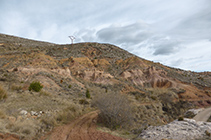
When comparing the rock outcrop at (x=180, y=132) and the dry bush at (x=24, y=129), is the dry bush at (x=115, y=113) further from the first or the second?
the dry bush at (x=24, y=129)

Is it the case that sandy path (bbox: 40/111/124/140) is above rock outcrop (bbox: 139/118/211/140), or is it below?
below

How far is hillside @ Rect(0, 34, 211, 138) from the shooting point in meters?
12.2

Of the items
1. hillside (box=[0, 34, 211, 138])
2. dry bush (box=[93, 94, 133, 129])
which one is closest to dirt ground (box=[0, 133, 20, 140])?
hillside (box=[0, 34, 211, 138])

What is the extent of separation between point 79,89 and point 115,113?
61.1 feet

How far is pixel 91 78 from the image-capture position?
39.8 m

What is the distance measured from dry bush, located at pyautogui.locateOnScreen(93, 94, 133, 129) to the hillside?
0.98 m

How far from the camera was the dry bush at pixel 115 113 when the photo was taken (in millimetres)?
11734

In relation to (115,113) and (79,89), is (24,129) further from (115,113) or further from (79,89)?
(79,89)

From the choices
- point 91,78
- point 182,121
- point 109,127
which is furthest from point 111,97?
point 91,78

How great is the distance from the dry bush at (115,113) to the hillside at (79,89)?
975 millimetres

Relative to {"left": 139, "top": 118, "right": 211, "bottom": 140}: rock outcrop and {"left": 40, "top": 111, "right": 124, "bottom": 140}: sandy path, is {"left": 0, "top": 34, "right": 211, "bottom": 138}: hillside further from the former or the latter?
{"left": 139, "top": 118, "right": 211, "bottom": 140}: rock outcrop

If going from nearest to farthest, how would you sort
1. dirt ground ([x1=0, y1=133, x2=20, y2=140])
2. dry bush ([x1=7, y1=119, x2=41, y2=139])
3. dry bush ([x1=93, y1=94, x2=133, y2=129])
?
dirt ground ([x1=0, y1=133, x2=20, y2=140]) < dry bush ([x1=7, y1=119, x2=41, y2=139]) < dry bush ([x1=93, y1=94, x2=133, y2=129])

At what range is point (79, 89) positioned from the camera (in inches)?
1148

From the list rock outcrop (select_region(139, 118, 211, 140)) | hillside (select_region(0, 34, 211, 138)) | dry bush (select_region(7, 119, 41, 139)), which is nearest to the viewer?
dry bush (select_region(7, 119, 41, 139))
